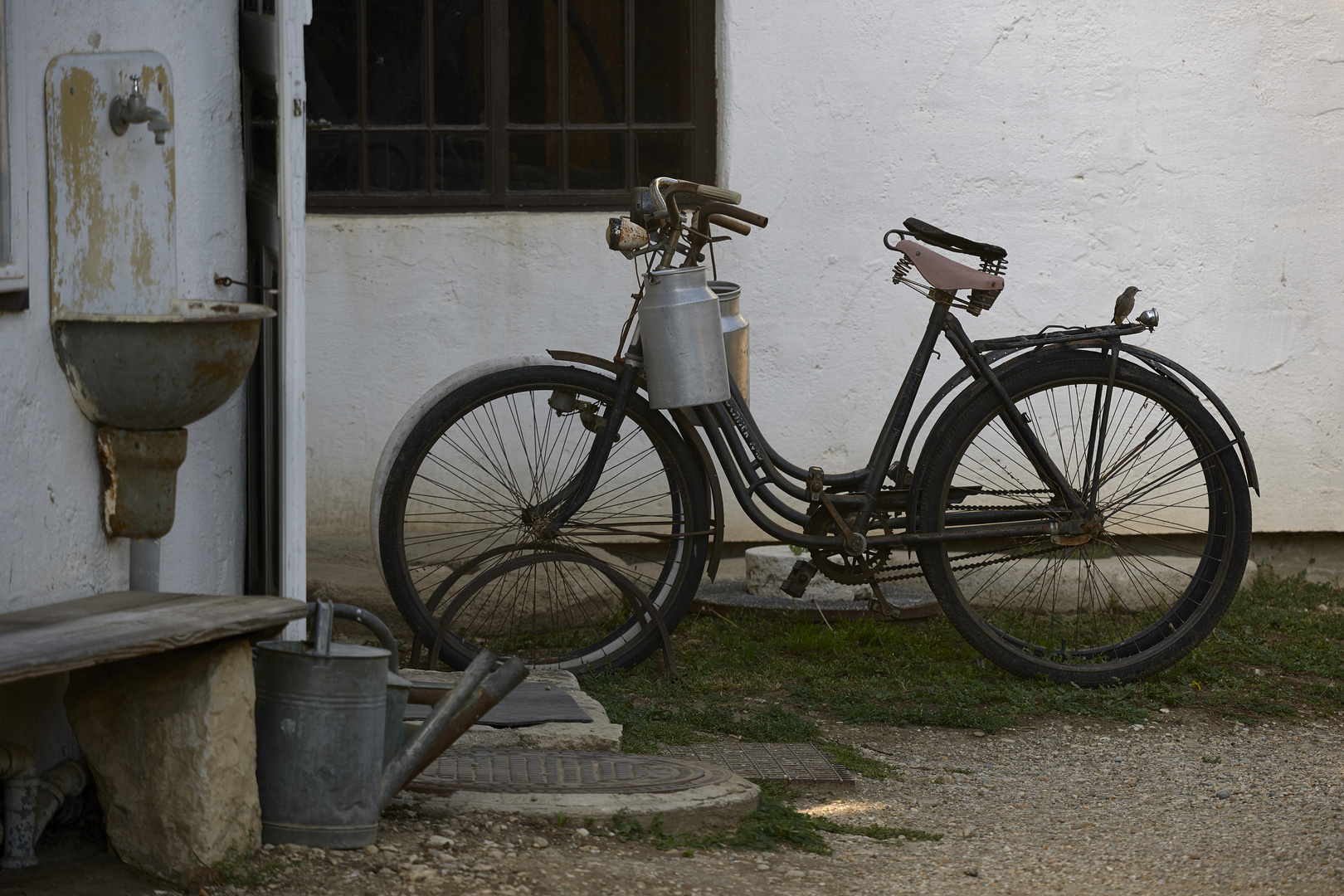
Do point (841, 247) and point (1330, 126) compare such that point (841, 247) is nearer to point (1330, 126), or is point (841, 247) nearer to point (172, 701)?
point (1330, 126)

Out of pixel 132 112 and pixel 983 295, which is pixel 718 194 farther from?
pixel 132 112

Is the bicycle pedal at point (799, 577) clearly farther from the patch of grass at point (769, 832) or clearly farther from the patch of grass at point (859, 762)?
the patch of grass at point (769, 832)

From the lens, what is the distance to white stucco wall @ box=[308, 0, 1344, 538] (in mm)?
5859

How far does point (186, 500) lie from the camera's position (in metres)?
3.46

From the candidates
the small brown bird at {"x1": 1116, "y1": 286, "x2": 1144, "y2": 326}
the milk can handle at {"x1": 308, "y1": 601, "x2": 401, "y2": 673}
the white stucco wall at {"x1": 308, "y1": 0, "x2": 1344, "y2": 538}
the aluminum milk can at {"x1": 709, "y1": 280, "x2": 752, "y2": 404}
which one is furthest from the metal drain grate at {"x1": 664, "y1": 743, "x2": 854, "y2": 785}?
the white stucco wall at {"x1": 308, "y1": 0, "x2": 1344, "y2": 538}

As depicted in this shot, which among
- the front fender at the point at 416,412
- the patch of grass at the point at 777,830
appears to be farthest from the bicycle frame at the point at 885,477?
the patch of grass at the point at 777,830

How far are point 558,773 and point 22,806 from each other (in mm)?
1177

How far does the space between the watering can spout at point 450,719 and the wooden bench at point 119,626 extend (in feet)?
1.24

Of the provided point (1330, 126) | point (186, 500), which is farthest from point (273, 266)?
point (1330, 126)

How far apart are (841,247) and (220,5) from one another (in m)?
3.08

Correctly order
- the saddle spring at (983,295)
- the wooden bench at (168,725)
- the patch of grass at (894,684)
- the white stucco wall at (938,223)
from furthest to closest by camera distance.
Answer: the white stucco wall at (938,223), the saddle spring at (983,295), the patch of grass at (894,684), the wooden bench at (168,725)

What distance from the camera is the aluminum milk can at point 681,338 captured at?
4312 millimetres

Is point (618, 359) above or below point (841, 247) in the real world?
below

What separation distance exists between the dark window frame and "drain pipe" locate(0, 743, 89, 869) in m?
3.49
